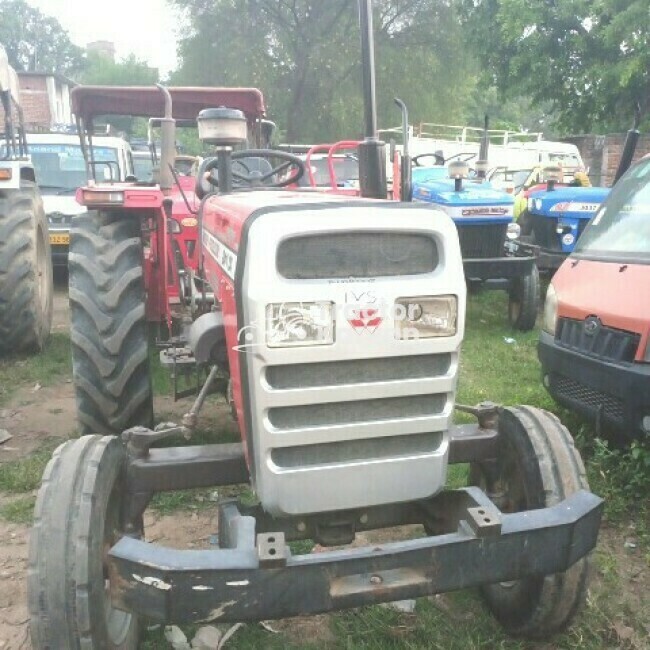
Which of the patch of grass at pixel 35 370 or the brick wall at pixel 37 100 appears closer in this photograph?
the patch of grass at pixel 35 370

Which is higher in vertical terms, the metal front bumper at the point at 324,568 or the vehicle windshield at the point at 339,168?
the vehicle windshield at the point at 339,168

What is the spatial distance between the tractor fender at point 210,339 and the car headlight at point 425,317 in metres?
0.80

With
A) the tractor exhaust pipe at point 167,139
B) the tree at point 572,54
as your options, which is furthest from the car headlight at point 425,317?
the tree at point 572,54

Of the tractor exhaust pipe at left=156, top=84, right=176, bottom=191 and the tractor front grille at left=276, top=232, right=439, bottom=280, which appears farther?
the tractor exhaust pipe at left=156, top=84, right=176, bottom=191

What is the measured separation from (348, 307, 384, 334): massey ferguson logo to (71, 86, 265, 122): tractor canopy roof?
424 centimetres

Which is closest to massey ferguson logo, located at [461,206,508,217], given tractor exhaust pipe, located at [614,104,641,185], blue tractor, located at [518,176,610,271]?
blue tractor, located at [518,176,610,271]

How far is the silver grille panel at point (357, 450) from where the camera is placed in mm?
2260

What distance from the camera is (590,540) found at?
235cm

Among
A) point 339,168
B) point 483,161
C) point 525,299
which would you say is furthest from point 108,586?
point 339,168

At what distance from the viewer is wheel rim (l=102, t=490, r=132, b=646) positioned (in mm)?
2357

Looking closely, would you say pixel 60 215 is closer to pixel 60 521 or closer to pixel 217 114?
pixel 217 114

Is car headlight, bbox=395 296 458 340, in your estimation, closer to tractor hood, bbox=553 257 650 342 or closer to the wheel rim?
the wheel rim

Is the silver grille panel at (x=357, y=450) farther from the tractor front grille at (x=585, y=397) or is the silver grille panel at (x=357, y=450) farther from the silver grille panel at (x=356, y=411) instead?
the tractor front grille at (x=585, y=397)

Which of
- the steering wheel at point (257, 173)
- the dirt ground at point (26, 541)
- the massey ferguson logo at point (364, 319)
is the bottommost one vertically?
the dirt ground at point (26, 541)
